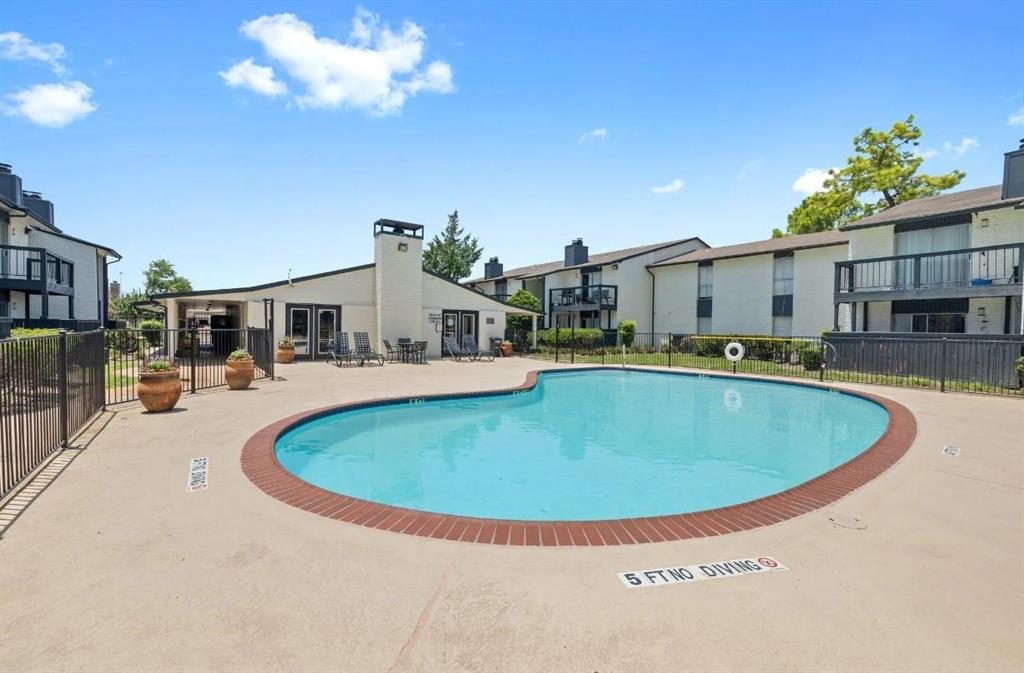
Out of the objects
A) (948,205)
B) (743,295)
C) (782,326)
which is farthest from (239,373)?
(948,205)

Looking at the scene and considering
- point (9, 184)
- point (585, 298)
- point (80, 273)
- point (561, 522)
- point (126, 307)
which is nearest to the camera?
point (561, 522)

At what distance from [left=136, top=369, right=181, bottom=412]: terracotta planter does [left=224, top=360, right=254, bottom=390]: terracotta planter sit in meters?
2.74

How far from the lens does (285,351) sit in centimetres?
1864

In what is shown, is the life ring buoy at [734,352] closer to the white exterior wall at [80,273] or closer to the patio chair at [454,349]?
the patio chair at [454,349]

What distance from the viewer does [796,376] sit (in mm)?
15836

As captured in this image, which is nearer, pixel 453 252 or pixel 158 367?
pixel 158 367

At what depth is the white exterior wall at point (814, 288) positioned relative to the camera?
22141 mm

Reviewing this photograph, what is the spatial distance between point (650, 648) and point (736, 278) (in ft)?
88.3

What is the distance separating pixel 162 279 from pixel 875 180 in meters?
65.8

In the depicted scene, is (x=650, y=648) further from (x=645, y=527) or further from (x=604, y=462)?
(x=604, y=462)

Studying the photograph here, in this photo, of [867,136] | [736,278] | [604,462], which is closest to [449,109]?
[604,462]

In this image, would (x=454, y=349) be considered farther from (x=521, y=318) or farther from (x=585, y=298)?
(x=585, y=298)

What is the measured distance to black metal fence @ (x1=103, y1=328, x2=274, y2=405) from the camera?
33.7 ft

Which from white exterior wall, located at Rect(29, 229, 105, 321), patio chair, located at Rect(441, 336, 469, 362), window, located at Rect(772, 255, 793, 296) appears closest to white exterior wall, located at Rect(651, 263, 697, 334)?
window, located at Rect(772, 255, 793, 296)
